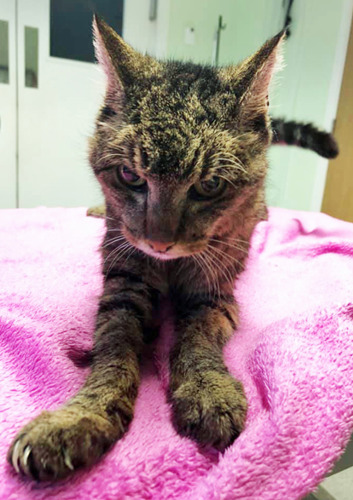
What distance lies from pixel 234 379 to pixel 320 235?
1101 millimetres

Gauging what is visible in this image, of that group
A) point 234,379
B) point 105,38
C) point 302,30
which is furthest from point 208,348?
point 302,30

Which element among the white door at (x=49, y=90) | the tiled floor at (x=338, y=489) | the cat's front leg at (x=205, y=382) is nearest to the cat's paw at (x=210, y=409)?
the cat's front leg at (x=205, y=382)

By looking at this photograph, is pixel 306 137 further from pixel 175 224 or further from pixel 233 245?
pixel 175 224

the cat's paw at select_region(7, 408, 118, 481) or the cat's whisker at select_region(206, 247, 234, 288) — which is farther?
the cat's whisker at select_region(206, 247, 234, 288)

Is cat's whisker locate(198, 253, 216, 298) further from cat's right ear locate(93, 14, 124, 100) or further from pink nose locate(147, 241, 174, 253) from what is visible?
cat's right ear locate(93, 14, 124, 100)

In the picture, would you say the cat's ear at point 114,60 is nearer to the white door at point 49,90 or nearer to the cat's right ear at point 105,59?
the cat's right ear at point 105,59

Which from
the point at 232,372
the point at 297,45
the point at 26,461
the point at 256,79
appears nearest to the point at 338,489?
the point at 232,372

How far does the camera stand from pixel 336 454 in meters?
0.63

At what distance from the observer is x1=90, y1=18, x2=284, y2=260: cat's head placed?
77cm

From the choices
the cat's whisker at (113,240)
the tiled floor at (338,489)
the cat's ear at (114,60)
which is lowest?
the tiled floor at (338,489)

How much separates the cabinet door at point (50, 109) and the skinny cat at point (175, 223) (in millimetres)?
1677

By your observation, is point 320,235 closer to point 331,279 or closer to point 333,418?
point 331,279

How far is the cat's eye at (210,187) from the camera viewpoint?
801 mm

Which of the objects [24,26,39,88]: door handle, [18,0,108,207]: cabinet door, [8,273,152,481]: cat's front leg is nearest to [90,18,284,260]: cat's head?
[8,273,152,481]: cat's front leg
